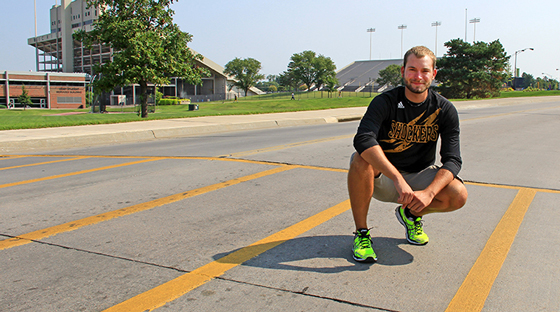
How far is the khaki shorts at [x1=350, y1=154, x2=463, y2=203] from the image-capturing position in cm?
369

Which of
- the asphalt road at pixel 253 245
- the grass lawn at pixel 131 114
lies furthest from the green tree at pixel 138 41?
the asphalt road at pixel 253 245

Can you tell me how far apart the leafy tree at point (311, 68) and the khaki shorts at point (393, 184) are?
92511 mm

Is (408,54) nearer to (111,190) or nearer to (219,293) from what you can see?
(219,293)

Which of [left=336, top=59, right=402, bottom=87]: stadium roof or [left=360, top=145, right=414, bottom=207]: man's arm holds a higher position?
[left=336, top=59, right=402, bottom=87]: stadium roof

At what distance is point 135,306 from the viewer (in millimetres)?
2693

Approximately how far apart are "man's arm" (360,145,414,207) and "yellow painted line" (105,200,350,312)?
104 cm

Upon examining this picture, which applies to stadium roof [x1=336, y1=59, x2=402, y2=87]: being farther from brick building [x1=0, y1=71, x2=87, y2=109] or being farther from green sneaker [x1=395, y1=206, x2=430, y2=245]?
green sneaker [x1=395, y1=206, x2=430, y2=245]

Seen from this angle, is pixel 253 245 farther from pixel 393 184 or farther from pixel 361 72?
pixel 361 72

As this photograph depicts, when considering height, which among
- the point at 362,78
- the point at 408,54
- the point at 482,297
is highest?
the point at 362,78

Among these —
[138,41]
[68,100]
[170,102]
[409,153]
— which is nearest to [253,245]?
[409,153]

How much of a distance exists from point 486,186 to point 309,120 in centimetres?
1384

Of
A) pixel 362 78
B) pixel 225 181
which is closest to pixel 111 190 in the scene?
pixel 225 181

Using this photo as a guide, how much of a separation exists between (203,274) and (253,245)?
0.69 m

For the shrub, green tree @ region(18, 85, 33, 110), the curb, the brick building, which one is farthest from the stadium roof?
the curb
